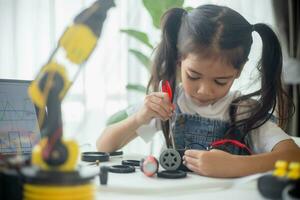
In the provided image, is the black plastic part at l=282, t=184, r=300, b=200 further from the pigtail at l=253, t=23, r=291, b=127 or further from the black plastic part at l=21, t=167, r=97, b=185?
the pigtail at l=253, t=23, r=291, b=127

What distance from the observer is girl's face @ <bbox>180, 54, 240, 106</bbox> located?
3.12ft

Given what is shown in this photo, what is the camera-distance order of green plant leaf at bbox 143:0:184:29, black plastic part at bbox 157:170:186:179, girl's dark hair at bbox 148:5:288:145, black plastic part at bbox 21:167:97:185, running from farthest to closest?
1. green plant leaf at bbox 143:0:184:29
2. girl's dark hair at bbox 148:5:288:145
3. black plastic part at bbox 157:170:186:179
4. black plastic part at bbox 21:167:97:185

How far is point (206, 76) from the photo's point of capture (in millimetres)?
953

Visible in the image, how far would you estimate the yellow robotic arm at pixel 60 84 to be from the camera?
0.43 metres

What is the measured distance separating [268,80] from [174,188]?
574mm

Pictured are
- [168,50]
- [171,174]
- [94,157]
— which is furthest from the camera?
[168,50]

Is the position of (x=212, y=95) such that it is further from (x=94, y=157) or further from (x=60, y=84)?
(x=60, y=84)

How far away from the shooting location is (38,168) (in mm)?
425

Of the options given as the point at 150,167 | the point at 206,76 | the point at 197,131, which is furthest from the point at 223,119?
the point at 150,167

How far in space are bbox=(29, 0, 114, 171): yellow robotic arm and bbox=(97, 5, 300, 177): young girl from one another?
484 millimetres

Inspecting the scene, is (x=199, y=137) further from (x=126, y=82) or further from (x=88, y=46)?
(x=126, y=82)

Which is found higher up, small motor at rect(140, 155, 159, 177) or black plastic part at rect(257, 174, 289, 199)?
black plastic part at rect(257, 174, 289, 199)

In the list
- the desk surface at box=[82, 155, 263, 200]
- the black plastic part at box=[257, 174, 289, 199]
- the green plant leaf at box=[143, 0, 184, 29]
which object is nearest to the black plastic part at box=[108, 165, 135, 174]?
the desk surface at box=[82, 155, 263, 200]

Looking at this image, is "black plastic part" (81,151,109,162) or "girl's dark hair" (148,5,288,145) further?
"girl's dark hair" (148,5,288,145)
